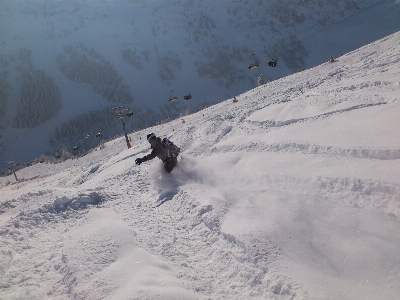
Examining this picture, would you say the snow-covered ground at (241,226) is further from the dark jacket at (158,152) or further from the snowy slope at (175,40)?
the snowy slope at (175,40)

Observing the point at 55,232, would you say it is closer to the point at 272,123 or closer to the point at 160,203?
the point at 160,203

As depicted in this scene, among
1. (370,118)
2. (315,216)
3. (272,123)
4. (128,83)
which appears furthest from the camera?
(128,83)

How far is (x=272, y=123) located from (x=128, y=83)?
251 ft

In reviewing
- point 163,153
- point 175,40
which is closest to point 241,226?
point 163,153

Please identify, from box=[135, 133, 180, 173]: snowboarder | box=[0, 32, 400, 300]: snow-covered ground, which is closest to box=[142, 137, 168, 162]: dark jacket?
box=[135, 133, 180, 173]: snowboarder

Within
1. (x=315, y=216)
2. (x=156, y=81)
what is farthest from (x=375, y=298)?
(x=156, y=81)

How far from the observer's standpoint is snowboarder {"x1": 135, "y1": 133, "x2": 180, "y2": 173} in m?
9.55

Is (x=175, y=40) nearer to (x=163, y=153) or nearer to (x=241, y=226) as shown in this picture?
(x=163, y=153)

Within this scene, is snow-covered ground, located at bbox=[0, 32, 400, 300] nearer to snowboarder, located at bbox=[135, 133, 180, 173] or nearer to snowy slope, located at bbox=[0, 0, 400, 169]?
snowboarder, located at bbox=[135, 133, 180, 173]

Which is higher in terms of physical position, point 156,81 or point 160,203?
point 156,81

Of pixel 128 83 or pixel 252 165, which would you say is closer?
pixel 252 165

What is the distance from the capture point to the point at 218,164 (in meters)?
8.99

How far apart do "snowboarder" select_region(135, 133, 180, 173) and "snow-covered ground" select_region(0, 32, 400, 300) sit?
1.44 ft

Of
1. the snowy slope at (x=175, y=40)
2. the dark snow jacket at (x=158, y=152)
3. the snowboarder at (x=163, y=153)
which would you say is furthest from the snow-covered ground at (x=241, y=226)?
the snowy slope at (x=175, y=40)
